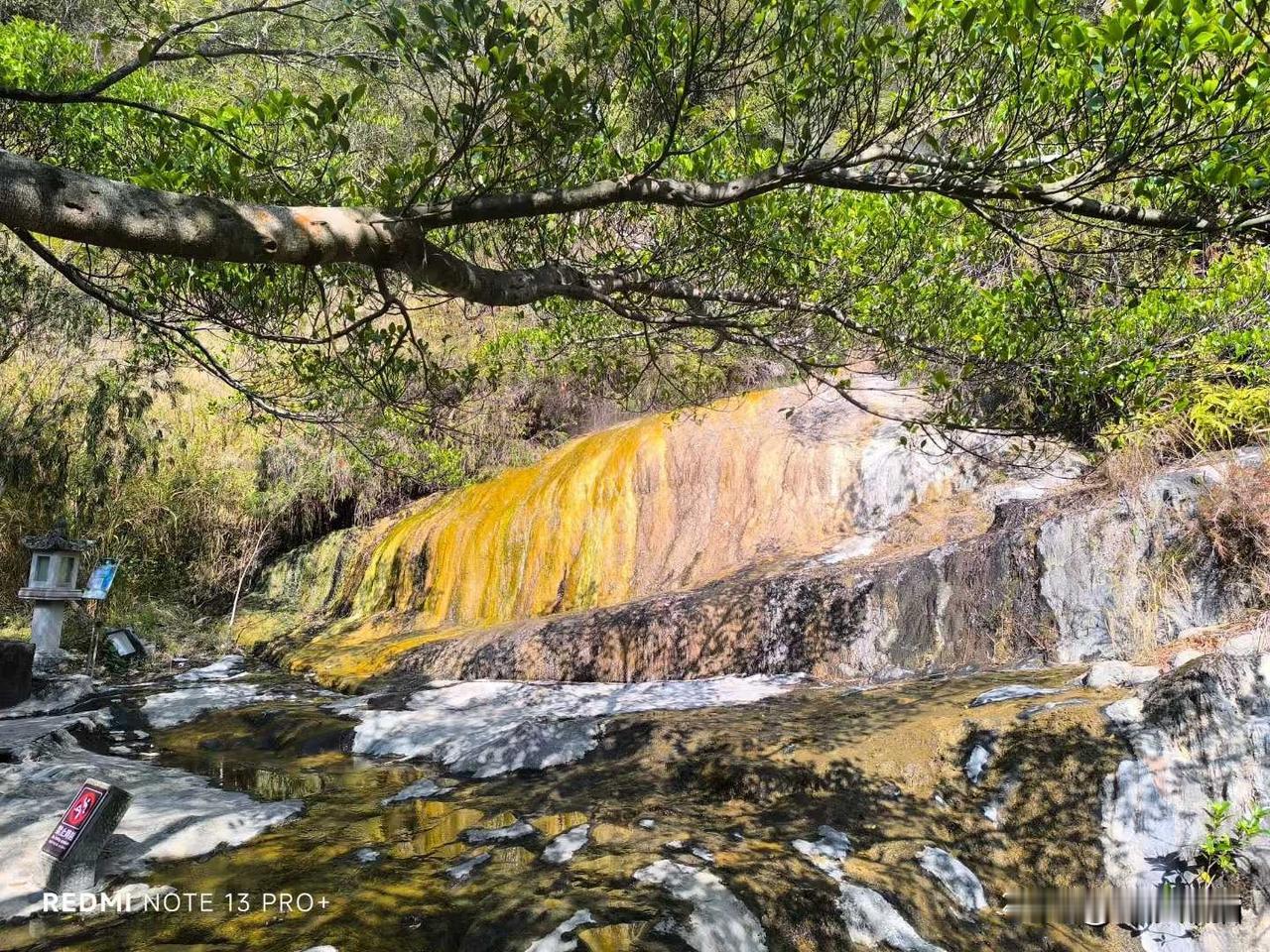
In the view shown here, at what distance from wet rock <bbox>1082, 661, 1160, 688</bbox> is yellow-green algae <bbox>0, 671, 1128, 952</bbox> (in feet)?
0.63

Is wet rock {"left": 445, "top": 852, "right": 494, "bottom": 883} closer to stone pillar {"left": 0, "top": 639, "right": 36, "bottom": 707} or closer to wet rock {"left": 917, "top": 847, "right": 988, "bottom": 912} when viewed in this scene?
wet rock {"left": 917, "top": 847, "right": 988, "bottom": 912}

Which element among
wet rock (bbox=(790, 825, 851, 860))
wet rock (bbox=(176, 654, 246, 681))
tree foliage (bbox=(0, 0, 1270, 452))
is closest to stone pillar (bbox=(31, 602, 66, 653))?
wet rock (bbox=(176, 654, 246, 681))

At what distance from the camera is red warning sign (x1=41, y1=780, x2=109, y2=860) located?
3178 mm

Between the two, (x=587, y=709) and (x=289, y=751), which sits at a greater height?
(x=587, y=709)

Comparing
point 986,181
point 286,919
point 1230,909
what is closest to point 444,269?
point 986,181

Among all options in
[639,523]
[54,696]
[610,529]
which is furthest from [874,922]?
[54,696]

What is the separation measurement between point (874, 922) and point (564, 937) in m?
1.16

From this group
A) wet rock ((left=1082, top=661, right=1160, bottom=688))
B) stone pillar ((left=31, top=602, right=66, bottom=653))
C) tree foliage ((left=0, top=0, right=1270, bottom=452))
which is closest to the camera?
tree foliage ((left=0, top=0, right=1270, bottom=452))

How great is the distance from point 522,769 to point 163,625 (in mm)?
8908

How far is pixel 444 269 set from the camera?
2869mm

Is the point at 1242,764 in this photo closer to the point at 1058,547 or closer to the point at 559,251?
the point at 1058,547

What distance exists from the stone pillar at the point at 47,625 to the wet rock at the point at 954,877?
30.1ft

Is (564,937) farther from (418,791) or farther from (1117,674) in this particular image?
(1117,674)

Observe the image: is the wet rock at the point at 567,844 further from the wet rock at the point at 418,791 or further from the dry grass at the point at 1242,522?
the dry grass at the point at 1242,522
